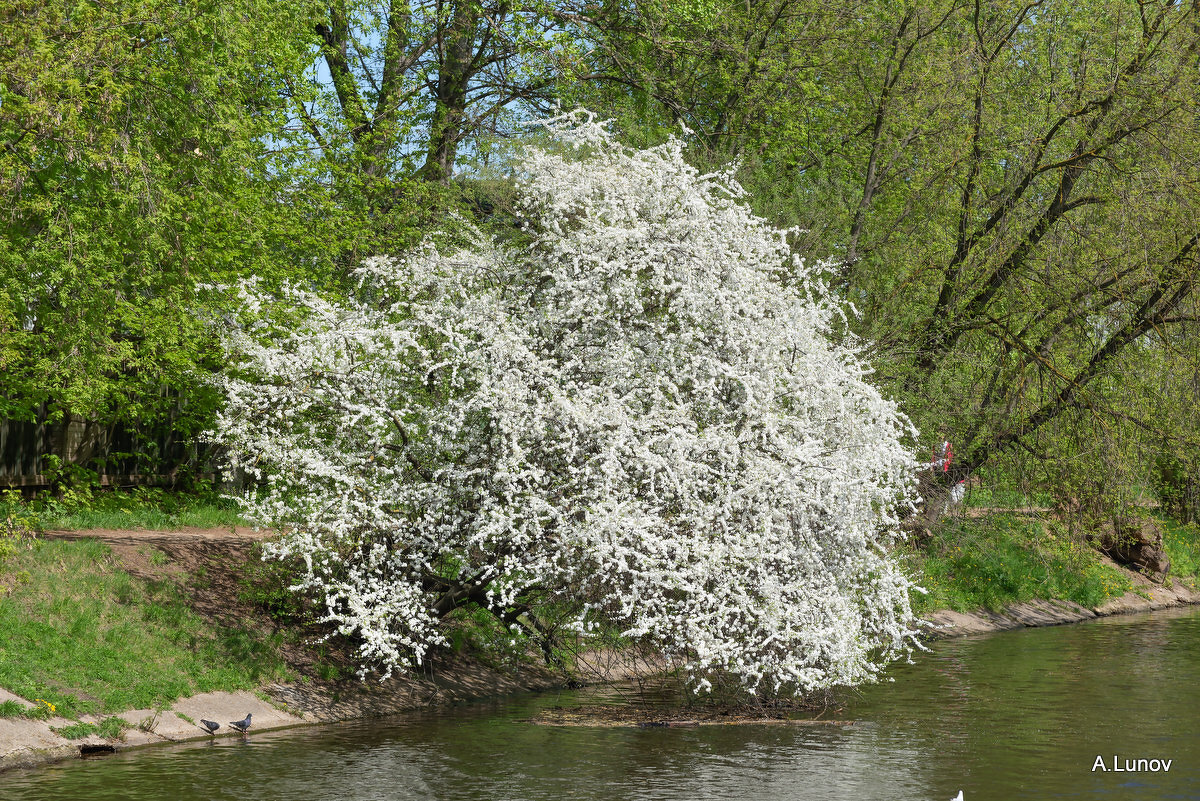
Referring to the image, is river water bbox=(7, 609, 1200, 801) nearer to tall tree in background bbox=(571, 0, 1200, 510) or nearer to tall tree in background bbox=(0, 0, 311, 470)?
tall tree in background bbox=(0, 0, 311, 470)

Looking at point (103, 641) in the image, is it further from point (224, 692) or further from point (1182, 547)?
point (1182, 547)

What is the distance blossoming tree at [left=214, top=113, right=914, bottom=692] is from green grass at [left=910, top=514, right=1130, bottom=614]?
1080cm

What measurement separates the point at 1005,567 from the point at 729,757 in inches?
819

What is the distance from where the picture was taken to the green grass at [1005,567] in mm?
30500

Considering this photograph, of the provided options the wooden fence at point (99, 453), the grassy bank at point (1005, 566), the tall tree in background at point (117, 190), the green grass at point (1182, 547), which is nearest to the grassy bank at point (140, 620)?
the wooden fence at point (99, 453)

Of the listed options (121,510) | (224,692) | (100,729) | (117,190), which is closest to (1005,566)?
(224,692)

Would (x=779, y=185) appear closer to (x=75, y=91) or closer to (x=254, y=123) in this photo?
(x=254, y=123)

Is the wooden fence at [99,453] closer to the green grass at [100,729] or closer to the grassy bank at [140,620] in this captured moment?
the grassy bank at [140,620]

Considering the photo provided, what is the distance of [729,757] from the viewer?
15.3 metres

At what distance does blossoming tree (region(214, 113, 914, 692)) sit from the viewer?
56.1 ft

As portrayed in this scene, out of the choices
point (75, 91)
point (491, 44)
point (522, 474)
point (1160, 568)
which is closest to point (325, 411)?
point (522, 474)

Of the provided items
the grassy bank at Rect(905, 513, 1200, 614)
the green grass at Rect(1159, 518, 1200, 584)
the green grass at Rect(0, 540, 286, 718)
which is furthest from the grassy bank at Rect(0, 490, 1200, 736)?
the green grass at Rect(1159, 518, 1200, 584)

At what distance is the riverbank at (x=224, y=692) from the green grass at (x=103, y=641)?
0.20 m

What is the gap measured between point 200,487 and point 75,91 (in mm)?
10185
